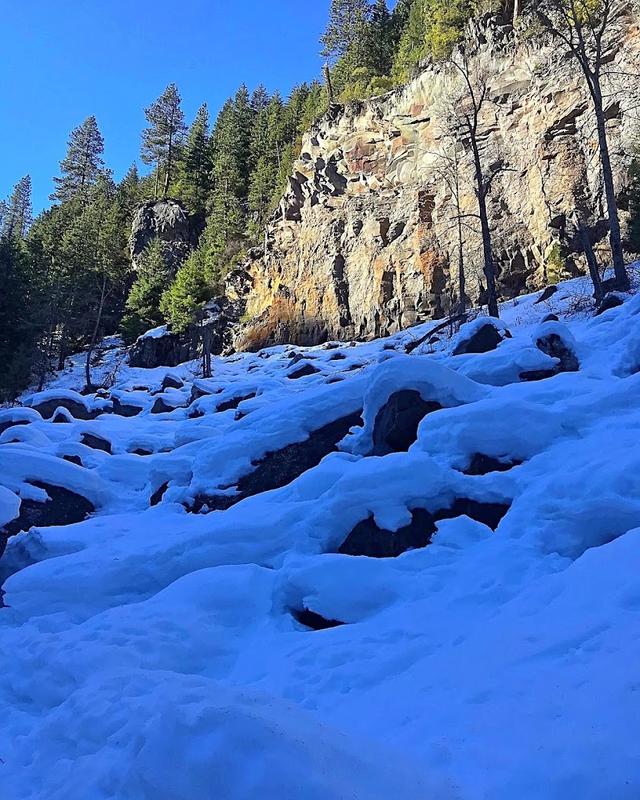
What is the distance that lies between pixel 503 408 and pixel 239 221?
3843cm

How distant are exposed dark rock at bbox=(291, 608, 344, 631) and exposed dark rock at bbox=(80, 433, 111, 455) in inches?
356

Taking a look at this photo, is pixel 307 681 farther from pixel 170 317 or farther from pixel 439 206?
pixel 170 317

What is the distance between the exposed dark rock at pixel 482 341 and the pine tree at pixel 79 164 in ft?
185

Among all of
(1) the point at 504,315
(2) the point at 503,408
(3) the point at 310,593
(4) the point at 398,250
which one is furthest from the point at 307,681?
(4) the point at 398,250

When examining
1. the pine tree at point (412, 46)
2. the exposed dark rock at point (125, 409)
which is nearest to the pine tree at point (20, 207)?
the pine tree at point (412, 46)

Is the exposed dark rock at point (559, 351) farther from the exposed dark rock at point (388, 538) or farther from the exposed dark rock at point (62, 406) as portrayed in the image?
the exposed dark rock at point (62, 406)

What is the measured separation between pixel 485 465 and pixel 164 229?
42.9m

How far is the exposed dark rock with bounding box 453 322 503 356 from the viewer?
462 inches

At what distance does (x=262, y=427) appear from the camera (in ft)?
29.2

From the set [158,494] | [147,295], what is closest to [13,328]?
[147,295]

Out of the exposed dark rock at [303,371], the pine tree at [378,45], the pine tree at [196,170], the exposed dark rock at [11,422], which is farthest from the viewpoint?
the pine tree at [196,170]

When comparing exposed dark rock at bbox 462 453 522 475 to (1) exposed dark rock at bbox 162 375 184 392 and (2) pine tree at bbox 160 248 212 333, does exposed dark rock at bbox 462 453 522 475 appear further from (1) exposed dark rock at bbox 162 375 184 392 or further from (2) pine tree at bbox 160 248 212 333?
(2) pine tree at bbox 160 248 212 333

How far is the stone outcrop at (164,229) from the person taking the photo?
44375 mm

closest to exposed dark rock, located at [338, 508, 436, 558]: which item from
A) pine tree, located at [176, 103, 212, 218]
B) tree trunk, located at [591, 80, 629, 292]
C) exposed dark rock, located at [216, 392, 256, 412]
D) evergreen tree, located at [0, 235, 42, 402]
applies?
exposed dark rock, located at [216, 392, 256, 412]
